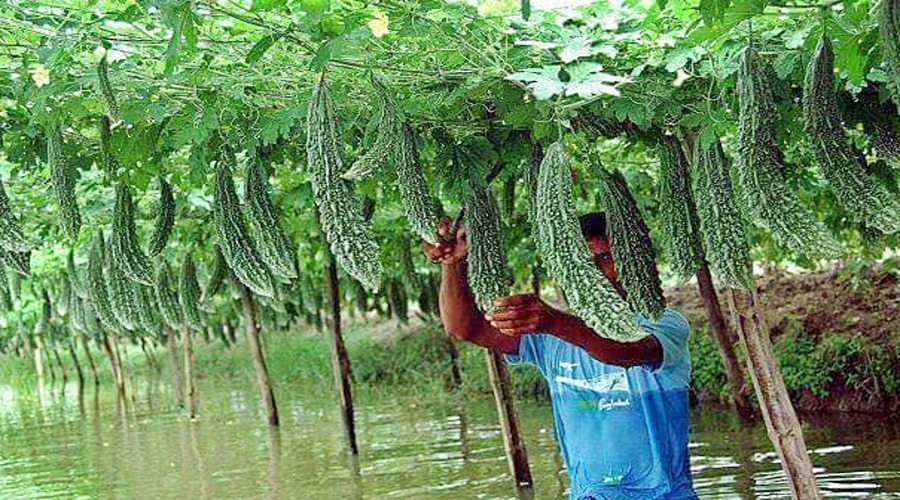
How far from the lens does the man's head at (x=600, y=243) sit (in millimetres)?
4742

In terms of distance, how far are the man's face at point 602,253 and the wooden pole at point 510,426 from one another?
4.31 meters

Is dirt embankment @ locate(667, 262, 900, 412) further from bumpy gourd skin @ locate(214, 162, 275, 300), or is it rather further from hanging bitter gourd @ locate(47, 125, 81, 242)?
hanging bitter gourd @ locate(47, 125, 81, 242)

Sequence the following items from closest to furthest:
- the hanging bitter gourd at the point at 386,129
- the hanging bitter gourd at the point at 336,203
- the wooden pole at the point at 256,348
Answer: the hanging bitter gourd at the point at 336,203 → the hanging bitter gourd at the point at 386,129 → the wooden pole at the point at 256,348

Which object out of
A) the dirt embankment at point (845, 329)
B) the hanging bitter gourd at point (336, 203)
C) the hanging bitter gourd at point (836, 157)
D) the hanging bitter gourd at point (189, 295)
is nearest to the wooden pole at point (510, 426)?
the hanging bitter gourd at point (189, 295)

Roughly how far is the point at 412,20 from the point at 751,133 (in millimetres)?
1111

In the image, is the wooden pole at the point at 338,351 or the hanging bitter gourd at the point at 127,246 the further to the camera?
the wooden pole at the point at 338,351

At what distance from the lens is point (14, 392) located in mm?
31562

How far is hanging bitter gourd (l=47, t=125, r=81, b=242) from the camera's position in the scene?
195 inches

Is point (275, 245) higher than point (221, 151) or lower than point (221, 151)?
lower

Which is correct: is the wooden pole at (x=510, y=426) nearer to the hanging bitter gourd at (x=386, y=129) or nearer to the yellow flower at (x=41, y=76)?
the hanging bitter gourd at (x=386, y=129)

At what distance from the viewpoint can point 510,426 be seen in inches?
356

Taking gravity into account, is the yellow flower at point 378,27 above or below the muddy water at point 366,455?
above

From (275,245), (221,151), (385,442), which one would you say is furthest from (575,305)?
(385,442)

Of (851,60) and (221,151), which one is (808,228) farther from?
(221,151)
